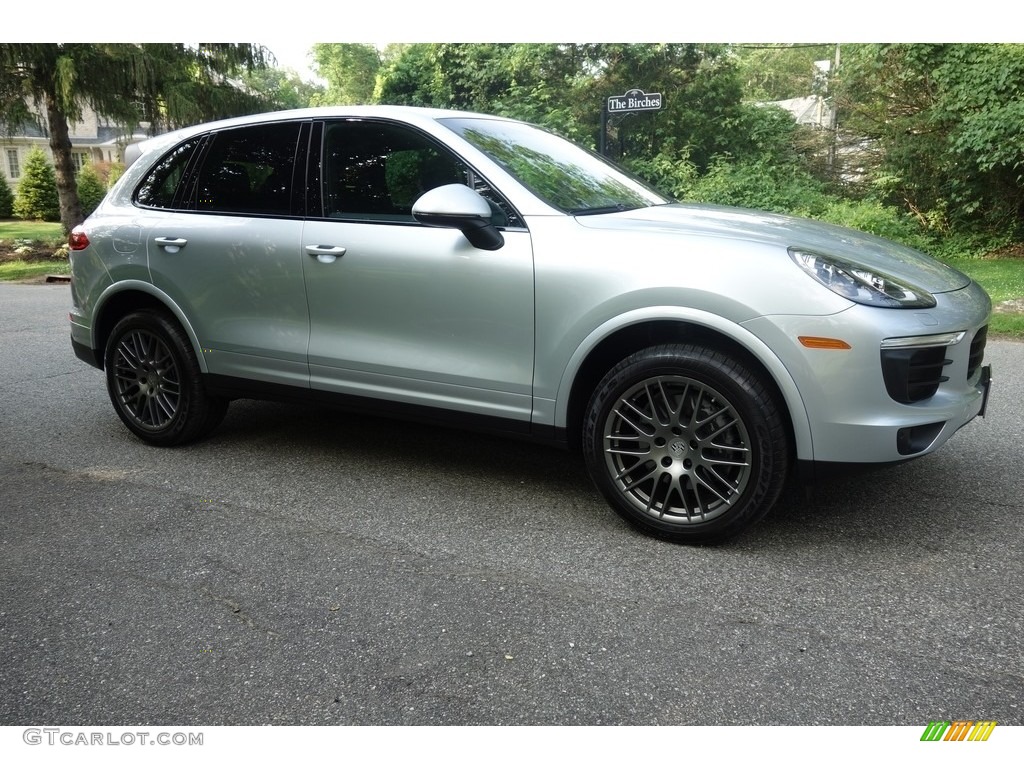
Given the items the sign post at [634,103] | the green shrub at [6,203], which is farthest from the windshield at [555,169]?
the green shrub at [6,203]

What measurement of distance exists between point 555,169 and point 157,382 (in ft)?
8.47

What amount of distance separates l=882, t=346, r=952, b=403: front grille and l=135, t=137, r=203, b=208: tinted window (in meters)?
3.70

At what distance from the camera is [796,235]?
12.0 feet

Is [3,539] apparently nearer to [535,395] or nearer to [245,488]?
[245,488]

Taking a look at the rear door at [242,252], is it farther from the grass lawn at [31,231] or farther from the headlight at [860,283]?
the grass lawn at [31,231]

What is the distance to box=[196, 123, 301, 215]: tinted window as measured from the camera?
4398 mm

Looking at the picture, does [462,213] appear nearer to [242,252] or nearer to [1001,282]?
[242,252]

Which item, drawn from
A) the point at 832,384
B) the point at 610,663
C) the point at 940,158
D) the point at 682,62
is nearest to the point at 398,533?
the point at 610,663

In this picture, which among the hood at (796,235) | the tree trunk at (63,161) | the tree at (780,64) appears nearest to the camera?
the hood at (796,235)

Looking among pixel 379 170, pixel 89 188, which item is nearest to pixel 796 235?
pixel 379 170

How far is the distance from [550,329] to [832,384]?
3.78 feet

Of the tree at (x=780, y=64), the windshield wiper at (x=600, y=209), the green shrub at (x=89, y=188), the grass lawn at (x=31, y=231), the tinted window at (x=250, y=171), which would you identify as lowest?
the grass lawn at (x=31, y=231)

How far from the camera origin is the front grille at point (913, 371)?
314 cm
